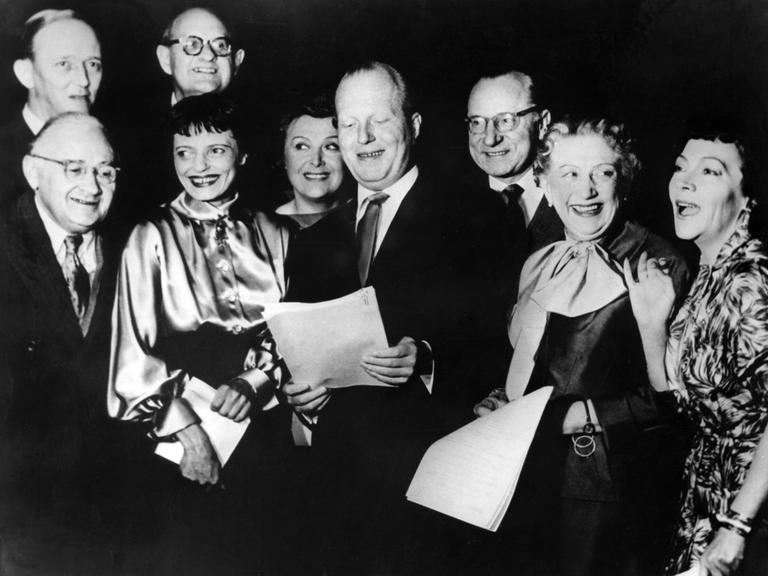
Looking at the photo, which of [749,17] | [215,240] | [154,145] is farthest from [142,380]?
[749,17]

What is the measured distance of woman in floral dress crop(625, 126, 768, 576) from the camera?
240cm

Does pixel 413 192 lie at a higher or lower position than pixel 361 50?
lower

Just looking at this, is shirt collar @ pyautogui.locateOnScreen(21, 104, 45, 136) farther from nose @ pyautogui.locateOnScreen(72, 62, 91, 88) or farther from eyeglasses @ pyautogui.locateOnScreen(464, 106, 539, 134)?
eyeglasses @ pyautogui.locateOnScreen(464, 106, 539, 134)

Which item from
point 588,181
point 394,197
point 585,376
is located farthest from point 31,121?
point 585,376

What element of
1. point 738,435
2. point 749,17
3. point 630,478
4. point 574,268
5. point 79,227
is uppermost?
point 749,17

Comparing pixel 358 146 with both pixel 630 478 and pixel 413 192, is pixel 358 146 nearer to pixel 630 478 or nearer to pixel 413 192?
pixel 413 192

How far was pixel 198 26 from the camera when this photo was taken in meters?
2.54

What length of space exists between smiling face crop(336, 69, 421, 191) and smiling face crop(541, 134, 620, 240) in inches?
19.8

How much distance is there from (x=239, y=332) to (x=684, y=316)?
4.86ft

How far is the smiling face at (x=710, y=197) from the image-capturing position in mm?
2475

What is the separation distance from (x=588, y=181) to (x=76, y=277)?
5.77 feet

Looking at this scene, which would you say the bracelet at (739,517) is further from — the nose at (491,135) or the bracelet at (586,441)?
the nose at (491,135)

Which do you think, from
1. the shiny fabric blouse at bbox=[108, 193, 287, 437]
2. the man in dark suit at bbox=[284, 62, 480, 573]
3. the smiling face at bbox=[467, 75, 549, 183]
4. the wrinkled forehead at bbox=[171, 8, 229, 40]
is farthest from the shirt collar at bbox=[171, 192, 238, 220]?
the smiling face at bbox=[467, 75, 549, 183]

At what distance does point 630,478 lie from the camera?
243 cm
